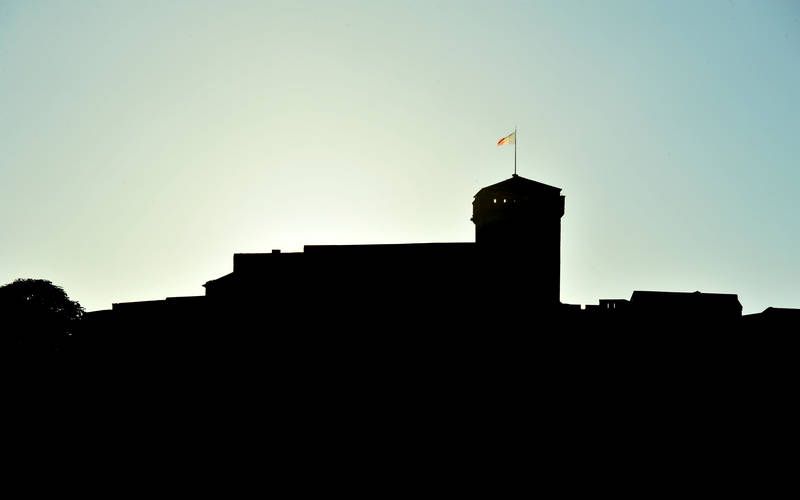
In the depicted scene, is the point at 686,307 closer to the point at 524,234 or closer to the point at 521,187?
the point at 524,234

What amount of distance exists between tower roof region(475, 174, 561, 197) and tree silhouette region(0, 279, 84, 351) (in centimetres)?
3825

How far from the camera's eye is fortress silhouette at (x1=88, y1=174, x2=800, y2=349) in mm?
39781

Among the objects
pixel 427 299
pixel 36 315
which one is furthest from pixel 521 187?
pixel 36 315

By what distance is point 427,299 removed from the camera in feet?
133

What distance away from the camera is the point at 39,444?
33.8m

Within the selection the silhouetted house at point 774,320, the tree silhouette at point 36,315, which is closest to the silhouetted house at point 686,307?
the silhouetted house at point 774,320

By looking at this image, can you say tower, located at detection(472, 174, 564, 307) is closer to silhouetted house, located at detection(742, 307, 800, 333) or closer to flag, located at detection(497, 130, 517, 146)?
flag, located at detection(497, 130, 517, 146)

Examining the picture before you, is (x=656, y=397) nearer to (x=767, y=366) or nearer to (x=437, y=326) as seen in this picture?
(x=767, y=366)

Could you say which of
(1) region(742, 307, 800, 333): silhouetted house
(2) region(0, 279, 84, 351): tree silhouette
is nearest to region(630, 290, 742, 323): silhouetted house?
(1) region(742, 307, 800, 333): silhouetted house

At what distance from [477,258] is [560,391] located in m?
10.1

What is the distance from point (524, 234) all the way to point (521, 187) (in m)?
3.51

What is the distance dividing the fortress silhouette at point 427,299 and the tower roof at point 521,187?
0.09 m

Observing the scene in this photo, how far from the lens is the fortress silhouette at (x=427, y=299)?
131ft

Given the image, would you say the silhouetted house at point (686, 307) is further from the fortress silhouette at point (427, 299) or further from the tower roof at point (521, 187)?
the tower roof at point (521, 187)
